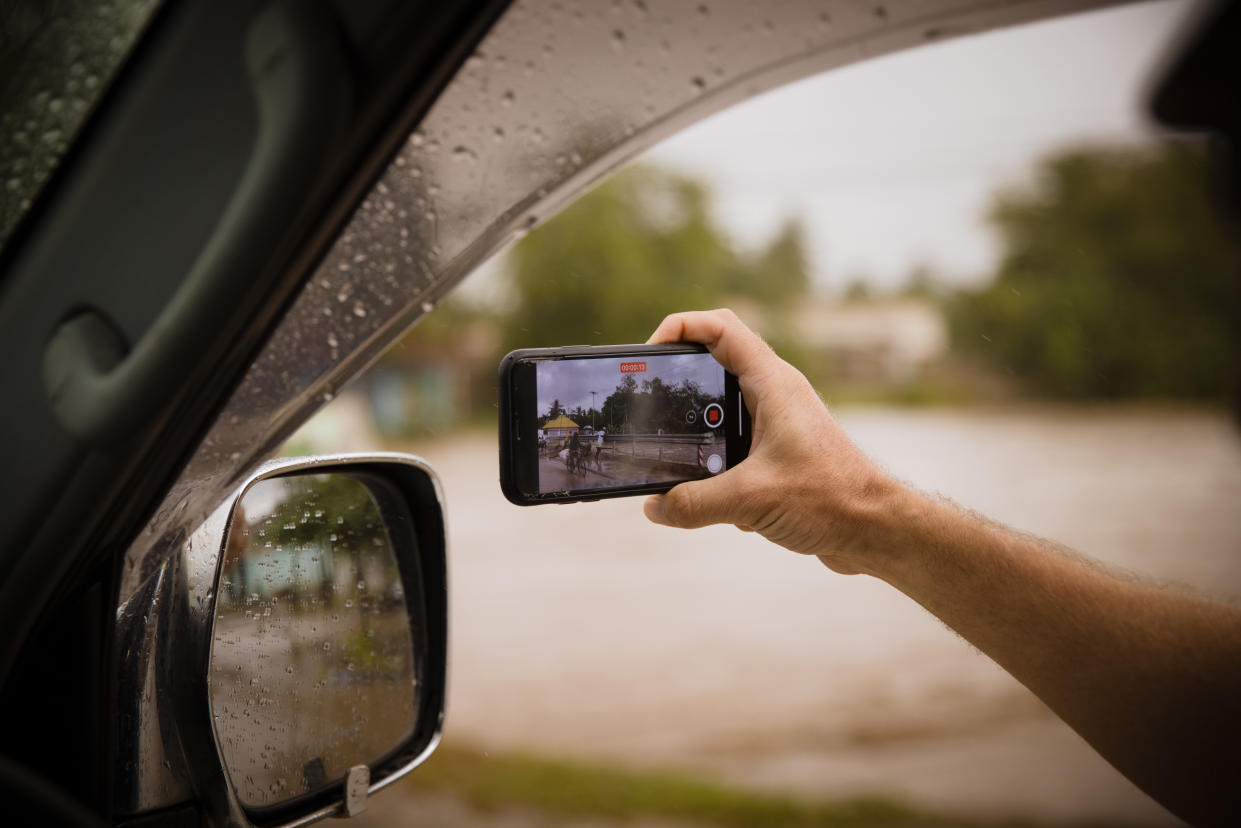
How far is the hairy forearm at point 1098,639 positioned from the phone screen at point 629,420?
33 cm

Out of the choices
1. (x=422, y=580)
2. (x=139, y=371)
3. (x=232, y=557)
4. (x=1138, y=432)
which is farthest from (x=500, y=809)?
(x=1138, y=432)

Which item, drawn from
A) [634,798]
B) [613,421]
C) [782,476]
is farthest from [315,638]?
[634,798]

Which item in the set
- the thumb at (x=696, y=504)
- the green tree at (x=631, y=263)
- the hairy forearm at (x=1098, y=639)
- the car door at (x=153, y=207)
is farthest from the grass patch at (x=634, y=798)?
the car door at (x=153, y=207)

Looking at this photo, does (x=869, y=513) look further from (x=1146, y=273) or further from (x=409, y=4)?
(x=1146, y=273)

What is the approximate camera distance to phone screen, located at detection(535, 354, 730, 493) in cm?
114

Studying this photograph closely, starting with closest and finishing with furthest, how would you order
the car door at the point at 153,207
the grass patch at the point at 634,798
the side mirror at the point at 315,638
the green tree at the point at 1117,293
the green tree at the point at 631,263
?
1. the car door at the point at 153,207
2. the side mirror at the point at 315,638
3. the green tree at the point at 1117,293
4. the grass patch at the point at 634,798
5. the green tree at the point at 631,263

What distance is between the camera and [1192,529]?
10.3 m

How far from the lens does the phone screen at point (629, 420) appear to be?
1.14 meters

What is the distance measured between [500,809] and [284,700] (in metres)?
4.13

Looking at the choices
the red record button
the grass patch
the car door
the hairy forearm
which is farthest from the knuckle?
the grass patch

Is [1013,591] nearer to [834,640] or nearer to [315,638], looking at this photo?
[315,638]

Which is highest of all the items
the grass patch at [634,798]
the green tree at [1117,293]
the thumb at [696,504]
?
the green tree at [1117,293]

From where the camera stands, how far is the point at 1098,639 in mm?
1270

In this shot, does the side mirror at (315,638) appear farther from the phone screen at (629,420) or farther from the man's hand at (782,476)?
the man's hand at (782,476)
